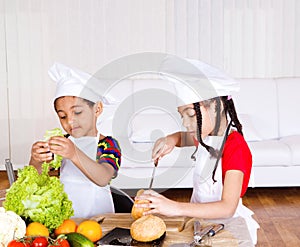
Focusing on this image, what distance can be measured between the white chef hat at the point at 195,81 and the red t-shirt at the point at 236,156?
9.6 inches

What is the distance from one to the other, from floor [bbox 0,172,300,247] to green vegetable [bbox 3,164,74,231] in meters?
2.15

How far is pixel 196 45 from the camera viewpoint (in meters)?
5.96

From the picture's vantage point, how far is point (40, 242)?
54.7 inches

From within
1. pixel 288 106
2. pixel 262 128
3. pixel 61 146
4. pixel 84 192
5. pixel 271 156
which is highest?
pixel 61 146

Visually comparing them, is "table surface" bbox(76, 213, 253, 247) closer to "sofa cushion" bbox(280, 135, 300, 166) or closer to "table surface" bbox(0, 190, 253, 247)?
"table surface" bbox(0, 190, 253, 247)

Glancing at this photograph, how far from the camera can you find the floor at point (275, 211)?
3627 millimetres

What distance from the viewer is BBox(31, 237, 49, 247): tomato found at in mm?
1387

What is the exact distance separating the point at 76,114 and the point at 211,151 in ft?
1.54

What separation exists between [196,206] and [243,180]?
247 millimetres

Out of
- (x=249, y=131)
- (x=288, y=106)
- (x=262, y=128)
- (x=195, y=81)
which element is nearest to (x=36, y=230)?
(x=195, y=81)

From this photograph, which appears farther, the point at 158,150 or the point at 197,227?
the point at 158,150

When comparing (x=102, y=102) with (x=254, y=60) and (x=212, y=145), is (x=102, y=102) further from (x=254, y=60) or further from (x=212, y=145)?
(x=254, y=60)

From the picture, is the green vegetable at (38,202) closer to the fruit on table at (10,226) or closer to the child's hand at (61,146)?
Answer: the fruit on table at (10,226)

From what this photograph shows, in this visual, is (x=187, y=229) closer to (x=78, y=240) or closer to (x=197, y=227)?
(x=197, y=227)
